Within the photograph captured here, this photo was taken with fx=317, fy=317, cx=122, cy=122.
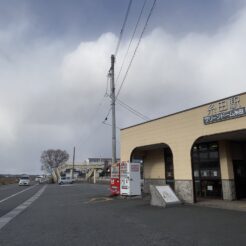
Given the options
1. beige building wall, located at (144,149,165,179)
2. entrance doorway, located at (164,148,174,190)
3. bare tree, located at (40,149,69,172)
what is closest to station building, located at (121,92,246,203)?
entrance doorway, located at (164,148,174,190)

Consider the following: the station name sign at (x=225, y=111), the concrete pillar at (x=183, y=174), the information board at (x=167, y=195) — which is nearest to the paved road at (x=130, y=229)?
the information board at (x=167, y=195)

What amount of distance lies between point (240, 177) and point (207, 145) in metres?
2.48

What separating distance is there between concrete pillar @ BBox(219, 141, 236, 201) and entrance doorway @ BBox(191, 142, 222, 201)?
36 cm

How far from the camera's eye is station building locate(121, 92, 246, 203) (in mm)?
14492

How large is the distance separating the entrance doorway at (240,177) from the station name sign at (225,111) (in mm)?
3758

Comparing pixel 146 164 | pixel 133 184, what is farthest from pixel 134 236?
pixel 146 164

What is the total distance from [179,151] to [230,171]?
2904 millimetres

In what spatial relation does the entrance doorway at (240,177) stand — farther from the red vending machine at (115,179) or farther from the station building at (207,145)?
the red vending machine at (115,179)

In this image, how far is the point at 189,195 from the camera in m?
16.4

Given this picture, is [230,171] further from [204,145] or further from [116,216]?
[116,216]

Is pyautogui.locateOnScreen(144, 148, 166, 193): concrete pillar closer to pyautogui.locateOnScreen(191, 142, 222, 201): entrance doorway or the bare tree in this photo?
pyautogui.locateOnScreen(191, 142, 222, 201): entrance doorway

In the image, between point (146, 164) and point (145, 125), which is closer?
point (145, 125)

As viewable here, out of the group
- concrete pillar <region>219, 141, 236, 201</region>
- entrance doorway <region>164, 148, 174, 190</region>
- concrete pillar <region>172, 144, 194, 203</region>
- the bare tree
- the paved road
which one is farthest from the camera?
the bare tree

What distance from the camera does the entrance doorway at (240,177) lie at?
17172mm
